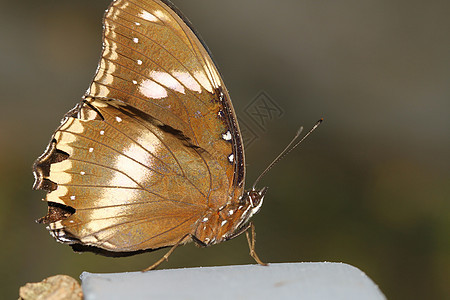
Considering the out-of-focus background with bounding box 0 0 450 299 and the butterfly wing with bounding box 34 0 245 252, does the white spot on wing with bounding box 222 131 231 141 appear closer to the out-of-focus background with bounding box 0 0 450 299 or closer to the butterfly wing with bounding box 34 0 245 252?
the butterfly wing with bounding box 34 0 245 252

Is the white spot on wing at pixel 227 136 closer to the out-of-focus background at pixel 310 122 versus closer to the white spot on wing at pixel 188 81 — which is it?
the white spot on wing at pixel 188 81

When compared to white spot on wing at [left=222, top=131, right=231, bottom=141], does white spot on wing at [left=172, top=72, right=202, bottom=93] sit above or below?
above

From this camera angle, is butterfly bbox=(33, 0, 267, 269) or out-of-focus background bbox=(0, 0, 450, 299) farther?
out-of-focus background bbox=(0, 0, 450, 299)

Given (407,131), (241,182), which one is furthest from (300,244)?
(241,182)

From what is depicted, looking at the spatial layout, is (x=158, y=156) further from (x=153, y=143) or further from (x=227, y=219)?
(x=227, y=219)

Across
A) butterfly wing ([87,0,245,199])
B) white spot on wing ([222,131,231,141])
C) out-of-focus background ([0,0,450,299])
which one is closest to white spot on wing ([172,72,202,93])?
butterfly wing ([87,0,245,199])

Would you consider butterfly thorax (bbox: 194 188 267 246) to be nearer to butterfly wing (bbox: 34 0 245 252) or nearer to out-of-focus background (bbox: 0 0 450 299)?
butterfly wing (bbox: 34 0 245 252)

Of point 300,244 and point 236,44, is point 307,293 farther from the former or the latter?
point 236,44
